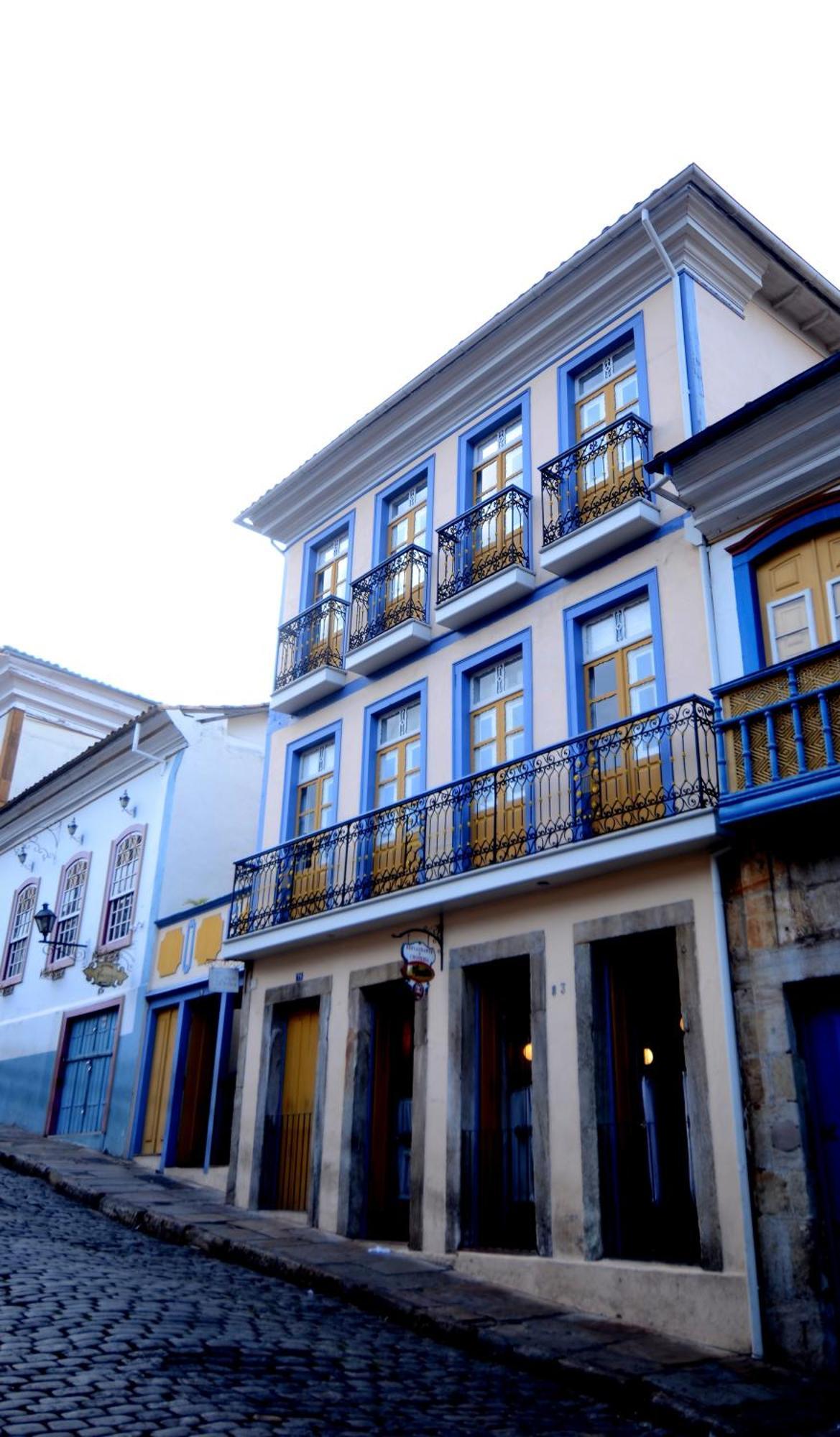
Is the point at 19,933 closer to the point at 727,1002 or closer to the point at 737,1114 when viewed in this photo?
the point at 727,1002

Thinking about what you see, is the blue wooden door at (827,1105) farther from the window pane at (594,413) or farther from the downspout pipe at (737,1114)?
the window pane at (594,413)

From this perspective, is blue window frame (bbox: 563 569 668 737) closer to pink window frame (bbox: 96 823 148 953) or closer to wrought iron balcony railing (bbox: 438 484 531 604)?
wrought iron balcony railing (bbox: 438 484 531 604)

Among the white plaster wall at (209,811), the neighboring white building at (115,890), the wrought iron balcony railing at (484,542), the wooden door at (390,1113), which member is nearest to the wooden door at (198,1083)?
the neighboring white building at (115,890)

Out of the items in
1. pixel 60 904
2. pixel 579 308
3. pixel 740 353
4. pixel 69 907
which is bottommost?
pixel 69 907

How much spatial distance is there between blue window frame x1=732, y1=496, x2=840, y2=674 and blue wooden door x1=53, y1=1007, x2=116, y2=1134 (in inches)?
444

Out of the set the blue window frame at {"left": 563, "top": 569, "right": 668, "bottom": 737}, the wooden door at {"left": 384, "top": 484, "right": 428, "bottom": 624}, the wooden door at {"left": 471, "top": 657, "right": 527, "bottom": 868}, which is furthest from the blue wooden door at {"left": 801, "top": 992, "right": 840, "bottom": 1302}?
the wooden door at {"left": 384, "top": 484, "right": 428, "bottom": 624}

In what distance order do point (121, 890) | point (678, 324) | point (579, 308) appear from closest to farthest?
point (678, 324) < point (579, 308) < point (121, 890)

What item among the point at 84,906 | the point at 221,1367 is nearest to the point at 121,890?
the point at 84,906

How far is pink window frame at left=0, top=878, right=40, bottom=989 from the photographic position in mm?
20438

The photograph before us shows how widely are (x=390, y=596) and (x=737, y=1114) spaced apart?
7.64 metres

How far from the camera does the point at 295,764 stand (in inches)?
598

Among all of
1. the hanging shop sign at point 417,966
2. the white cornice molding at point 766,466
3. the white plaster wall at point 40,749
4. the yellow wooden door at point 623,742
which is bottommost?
the hanging shop sign at point 417,966

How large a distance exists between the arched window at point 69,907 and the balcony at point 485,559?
Answer: 30.3 ft

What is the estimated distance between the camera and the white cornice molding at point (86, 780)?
1772 centimetres
